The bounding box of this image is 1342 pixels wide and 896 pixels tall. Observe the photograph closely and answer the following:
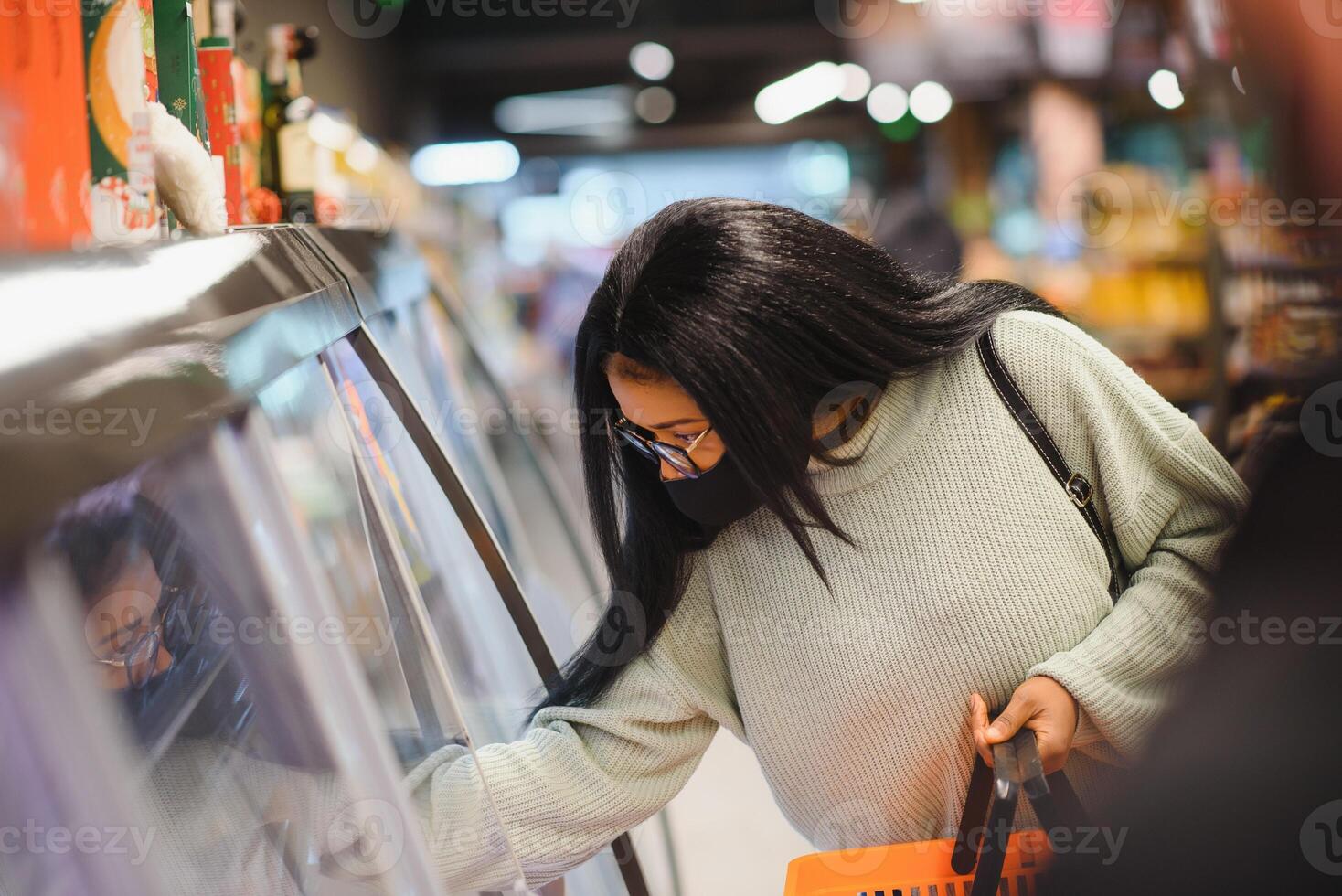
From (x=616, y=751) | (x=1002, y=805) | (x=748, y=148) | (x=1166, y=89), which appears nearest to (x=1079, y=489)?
(x=1002, y=805)

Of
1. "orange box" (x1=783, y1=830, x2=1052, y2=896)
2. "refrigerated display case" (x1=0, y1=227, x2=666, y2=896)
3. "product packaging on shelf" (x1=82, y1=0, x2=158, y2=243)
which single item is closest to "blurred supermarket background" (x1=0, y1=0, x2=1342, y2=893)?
"product packaging on shelf" (x1=82, y1=0, x2=158, y2=243)

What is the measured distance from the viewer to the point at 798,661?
4.96ft

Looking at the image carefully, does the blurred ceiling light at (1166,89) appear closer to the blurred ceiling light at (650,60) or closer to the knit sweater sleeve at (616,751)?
the blurred ceiling light at (650,60)

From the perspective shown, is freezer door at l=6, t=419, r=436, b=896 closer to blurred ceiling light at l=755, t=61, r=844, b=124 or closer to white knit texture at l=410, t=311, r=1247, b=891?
white knit texture at l=410, t=311, r=1247, b=891

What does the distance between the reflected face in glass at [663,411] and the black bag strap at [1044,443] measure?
0.38 m

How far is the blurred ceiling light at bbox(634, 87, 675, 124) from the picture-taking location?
1167cm

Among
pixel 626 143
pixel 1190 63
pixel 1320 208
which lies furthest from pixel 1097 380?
pixel 626 143

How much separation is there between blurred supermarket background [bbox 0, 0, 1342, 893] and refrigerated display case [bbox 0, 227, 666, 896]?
174 mm

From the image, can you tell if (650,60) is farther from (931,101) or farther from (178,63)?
(178,63)

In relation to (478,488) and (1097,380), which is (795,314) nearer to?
(1097,380)

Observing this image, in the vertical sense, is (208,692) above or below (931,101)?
below

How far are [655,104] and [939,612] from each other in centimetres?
1132

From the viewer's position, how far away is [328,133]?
7.55 ft

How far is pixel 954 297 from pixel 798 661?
1.76ft
